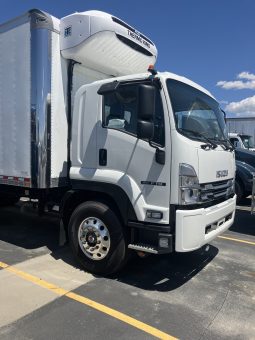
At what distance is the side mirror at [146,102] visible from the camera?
4027mm

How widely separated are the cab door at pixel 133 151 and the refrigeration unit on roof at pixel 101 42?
0.88m

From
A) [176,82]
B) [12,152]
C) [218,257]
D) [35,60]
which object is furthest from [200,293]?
[35,60]

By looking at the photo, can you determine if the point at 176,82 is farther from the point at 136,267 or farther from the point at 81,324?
the point at 81,324

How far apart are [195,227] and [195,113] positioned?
1.50 meters

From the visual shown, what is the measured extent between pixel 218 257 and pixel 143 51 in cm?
355

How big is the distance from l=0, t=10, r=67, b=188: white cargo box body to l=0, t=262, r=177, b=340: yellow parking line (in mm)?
1208

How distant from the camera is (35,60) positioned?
4.98 meters

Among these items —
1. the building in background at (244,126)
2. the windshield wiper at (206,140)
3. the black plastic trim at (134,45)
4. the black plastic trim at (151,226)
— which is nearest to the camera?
the black plastic trim at (151,226)

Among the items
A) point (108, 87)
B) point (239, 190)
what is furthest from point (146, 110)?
point (239, 190)

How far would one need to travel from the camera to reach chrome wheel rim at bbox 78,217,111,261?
4.71 metres

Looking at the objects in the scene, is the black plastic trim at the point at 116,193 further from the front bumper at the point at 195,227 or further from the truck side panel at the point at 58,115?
the front bumper at the point at 195,227

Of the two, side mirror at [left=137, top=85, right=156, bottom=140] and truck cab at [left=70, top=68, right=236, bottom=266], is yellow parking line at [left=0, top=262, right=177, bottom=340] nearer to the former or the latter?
truck cab at [left=70, top=68, right=236, bottom=266]

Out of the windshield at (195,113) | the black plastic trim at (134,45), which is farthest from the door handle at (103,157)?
the black plastic trim at (134,45)

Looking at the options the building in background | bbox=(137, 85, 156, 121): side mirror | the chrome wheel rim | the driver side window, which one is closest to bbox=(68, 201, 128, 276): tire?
the chrome wheel rim
